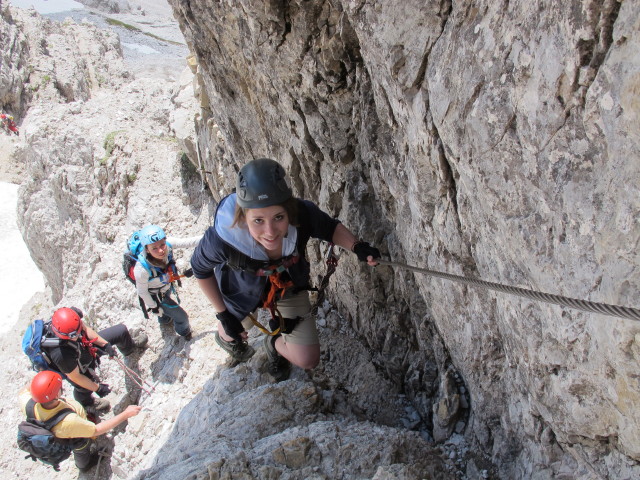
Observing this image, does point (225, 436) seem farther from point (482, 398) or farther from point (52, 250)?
point (52, 250)

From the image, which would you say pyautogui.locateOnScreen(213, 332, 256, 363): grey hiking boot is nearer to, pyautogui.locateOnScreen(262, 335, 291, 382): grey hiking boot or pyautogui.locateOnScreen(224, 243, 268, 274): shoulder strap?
pyautogui.locateOnScreen(262, 335, 291, 382): grey hiking boot

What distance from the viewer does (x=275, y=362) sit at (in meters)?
6.23

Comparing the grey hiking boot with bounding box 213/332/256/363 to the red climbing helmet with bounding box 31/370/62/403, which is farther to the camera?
the red climbing helmet with bounding box 31/370/62/403

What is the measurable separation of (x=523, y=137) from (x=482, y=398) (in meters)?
2.81

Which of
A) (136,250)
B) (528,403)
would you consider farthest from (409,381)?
(136,250)

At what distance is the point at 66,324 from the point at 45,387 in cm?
123

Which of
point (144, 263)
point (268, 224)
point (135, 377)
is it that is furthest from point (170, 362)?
point (268, 224)

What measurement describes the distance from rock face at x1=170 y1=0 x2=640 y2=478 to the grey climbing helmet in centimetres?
121

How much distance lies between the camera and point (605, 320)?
7.85ft

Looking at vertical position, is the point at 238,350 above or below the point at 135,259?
below

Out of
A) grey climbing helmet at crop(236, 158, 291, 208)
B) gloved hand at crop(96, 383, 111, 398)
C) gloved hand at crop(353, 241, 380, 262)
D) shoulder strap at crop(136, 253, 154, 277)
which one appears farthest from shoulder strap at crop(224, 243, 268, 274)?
gloved hand at crop(96, 383, 111, 398)

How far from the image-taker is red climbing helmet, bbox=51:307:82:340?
7.70m

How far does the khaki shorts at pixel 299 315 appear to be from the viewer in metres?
5.82

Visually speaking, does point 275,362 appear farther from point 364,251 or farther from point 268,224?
point 268,224
